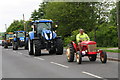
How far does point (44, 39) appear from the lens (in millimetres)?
23047

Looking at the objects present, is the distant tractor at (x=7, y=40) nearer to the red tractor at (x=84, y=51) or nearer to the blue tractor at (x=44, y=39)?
the blue tractor at (x=44, y=39)

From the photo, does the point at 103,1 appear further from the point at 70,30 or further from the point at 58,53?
the point at 58,53

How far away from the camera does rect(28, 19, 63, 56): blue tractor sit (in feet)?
74.0

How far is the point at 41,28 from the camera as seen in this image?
24250 mm

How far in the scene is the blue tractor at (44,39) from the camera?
22552 millimetres

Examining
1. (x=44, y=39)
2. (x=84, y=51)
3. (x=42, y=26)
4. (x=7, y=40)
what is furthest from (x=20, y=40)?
(x=84, y=51)

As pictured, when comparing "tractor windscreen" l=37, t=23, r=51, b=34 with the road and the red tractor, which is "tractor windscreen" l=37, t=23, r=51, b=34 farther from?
the road

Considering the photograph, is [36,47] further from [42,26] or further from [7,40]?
[7,40]

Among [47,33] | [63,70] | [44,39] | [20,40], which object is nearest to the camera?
[63,70]

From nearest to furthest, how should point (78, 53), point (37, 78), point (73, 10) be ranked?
point (37, 78), point (78, 53), point (73, 10)

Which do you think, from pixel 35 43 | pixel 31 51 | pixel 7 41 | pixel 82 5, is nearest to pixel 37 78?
pixel 35 43

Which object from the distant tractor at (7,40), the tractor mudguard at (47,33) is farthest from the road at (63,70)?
the distant tractor at (7,40)

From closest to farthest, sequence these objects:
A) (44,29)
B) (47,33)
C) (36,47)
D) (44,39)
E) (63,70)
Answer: (63,70) < (36,47) < (44,39) < (47,33) < (44,29)

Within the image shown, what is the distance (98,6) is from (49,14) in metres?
8.72
